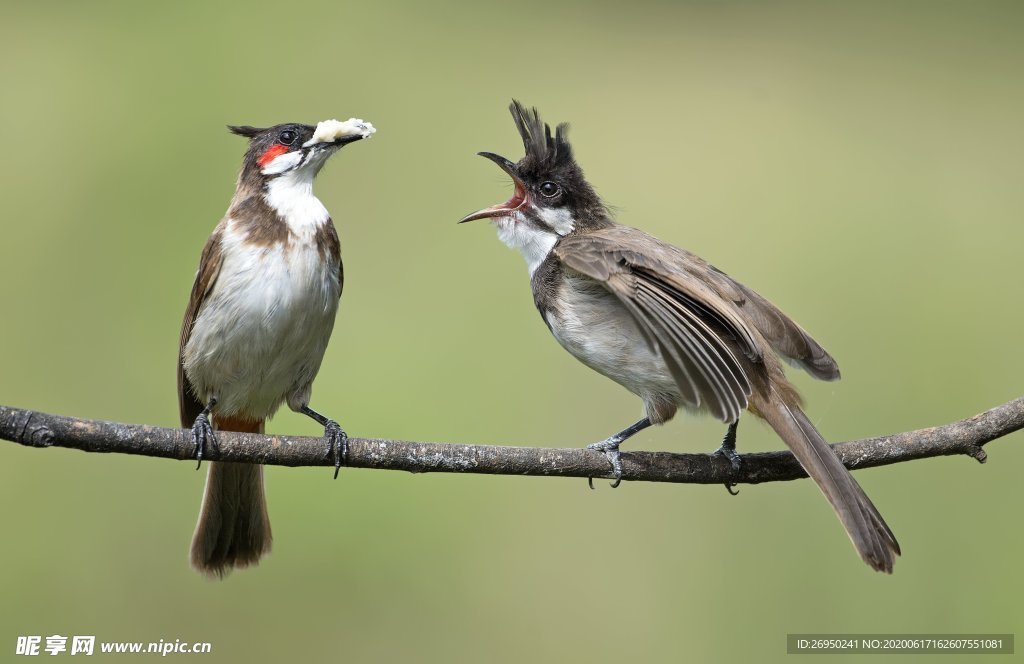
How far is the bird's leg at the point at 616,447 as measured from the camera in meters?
2.43

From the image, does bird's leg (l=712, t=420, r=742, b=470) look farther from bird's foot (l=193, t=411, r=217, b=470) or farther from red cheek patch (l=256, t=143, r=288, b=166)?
red cheek patch (l=256, t=143, r=288, b=166)

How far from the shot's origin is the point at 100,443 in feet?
6.79

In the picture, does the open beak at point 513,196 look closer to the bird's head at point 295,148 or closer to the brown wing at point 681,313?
the brown wing at point 681,313

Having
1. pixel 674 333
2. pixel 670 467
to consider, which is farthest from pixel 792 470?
pixel 674 333

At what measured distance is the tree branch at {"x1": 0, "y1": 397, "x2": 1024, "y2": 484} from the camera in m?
2.06

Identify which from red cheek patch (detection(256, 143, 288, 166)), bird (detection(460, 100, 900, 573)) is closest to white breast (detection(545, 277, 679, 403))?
bird (detection(460, 100, 900, 573))

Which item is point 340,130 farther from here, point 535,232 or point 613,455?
point 613,455

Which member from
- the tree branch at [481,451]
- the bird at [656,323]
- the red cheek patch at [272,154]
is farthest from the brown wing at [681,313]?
the red cheek patch at [272,154]

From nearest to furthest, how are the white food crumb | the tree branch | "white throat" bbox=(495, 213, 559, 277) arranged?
the tree branch
the white food crumb
"white throat" bbox=(495, 213, 559, 277)

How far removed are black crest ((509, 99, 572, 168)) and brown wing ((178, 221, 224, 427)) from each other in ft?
3.15

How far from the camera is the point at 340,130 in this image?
2.69 m

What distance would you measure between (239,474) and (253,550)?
0.85 feet

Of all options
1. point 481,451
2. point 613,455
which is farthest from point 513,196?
point 481,451

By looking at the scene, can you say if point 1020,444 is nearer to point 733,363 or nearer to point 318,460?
point 733,363
